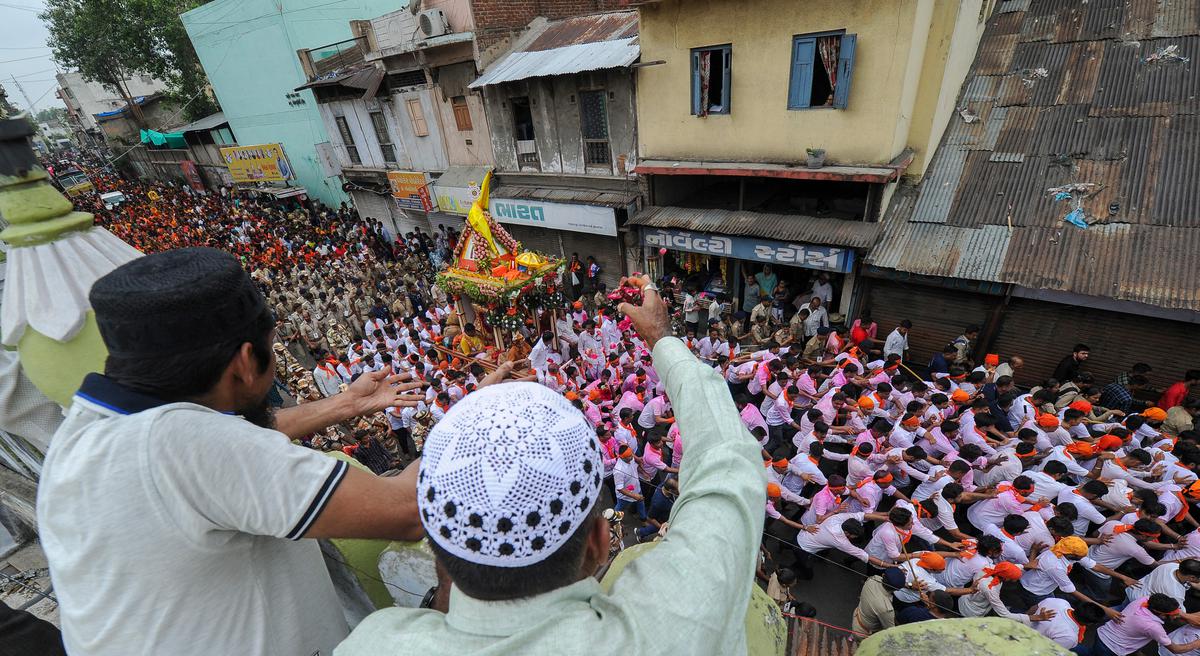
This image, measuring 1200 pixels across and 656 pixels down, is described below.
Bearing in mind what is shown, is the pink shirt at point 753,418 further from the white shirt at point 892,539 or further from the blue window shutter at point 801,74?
the blue window shutter at point 801,74

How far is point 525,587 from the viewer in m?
0.94

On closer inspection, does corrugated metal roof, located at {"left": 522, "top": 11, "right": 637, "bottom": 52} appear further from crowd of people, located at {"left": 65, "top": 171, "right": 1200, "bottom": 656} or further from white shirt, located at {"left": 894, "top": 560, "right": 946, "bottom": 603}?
white shirt, located at {"left": 894, "top": 560, "right": 946, "bottom": 603}

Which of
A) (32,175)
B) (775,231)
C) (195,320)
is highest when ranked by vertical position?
(32,175)

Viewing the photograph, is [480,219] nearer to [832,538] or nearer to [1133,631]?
[832,538]

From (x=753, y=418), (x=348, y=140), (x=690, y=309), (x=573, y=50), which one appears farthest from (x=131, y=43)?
(x=753, y=418)

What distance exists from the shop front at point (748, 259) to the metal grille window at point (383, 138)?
1032 centimetres

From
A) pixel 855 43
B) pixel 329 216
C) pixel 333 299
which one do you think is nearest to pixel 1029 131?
pixel 855 43

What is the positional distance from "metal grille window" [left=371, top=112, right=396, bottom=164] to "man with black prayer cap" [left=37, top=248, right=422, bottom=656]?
56.9 feet

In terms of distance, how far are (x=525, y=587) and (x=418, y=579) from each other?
52.4 inches

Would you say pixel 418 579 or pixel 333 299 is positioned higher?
pixel 418 579

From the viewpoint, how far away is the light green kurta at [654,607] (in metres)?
0.88

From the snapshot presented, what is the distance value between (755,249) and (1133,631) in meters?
7.00

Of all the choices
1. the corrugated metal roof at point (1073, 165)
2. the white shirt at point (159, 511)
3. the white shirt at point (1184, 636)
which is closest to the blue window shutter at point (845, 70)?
the corrugated metal roof at point (1073, 165)

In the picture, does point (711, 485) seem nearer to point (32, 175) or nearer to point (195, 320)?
point (195, 320)
